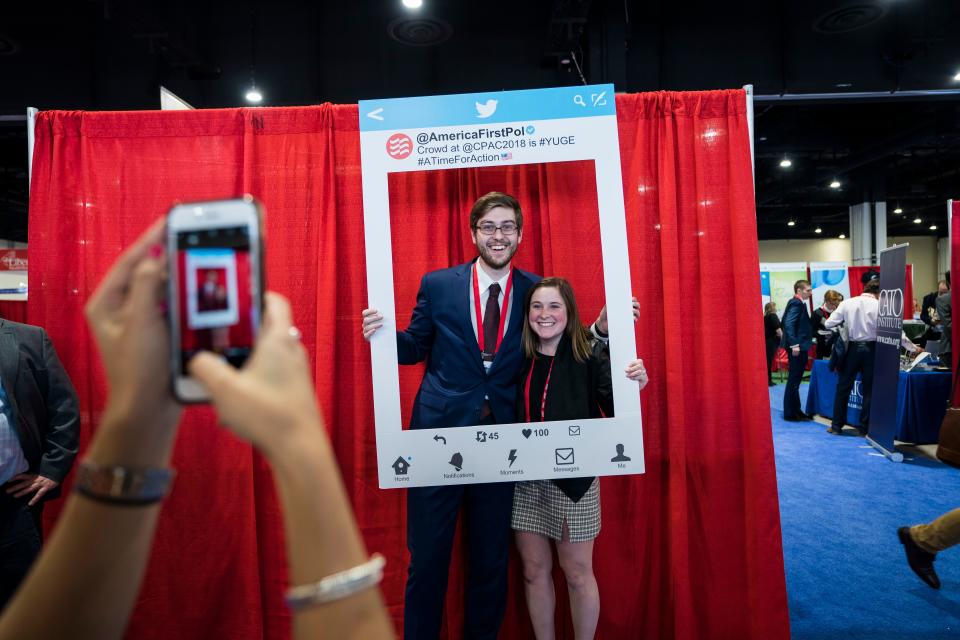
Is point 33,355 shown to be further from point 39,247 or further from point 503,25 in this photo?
point 503,25

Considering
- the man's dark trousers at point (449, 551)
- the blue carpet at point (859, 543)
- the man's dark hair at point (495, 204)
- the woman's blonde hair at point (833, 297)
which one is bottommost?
A: the blue carpet at point (859, 543)

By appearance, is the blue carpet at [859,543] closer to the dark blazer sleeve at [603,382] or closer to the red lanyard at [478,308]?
the dark blazer sleeve at [603,382]

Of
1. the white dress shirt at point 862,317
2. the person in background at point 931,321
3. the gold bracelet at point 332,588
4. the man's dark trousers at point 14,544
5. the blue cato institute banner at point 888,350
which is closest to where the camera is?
the gold bracelet at point 332,588

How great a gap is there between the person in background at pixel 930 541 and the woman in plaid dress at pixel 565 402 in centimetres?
195

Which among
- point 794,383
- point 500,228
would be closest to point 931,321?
point 794,383

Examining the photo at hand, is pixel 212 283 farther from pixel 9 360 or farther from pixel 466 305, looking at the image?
pixel 9 360

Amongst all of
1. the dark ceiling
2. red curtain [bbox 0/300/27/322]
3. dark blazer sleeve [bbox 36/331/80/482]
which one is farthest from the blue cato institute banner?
red curtain [bbox 0/300/27/322]

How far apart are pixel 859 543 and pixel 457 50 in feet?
14.4

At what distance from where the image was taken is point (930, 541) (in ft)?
8.93

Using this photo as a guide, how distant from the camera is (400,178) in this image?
214 cm

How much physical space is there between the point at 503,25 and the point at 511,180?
267cm

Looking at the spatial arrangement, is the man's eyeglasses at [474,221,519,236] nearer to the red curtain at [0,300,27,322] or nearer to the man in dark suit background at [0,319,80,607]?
the man in dark suit background at [0,319,80,607]

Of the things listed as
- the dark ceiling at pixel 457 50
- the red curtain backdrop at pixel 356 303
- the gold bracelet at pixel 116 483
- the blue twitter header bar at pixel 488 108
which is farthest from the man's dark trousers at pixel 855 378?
the gold bracelet at pixel 116 483

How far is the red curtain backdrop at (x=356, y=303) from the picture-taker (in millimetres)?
2178
